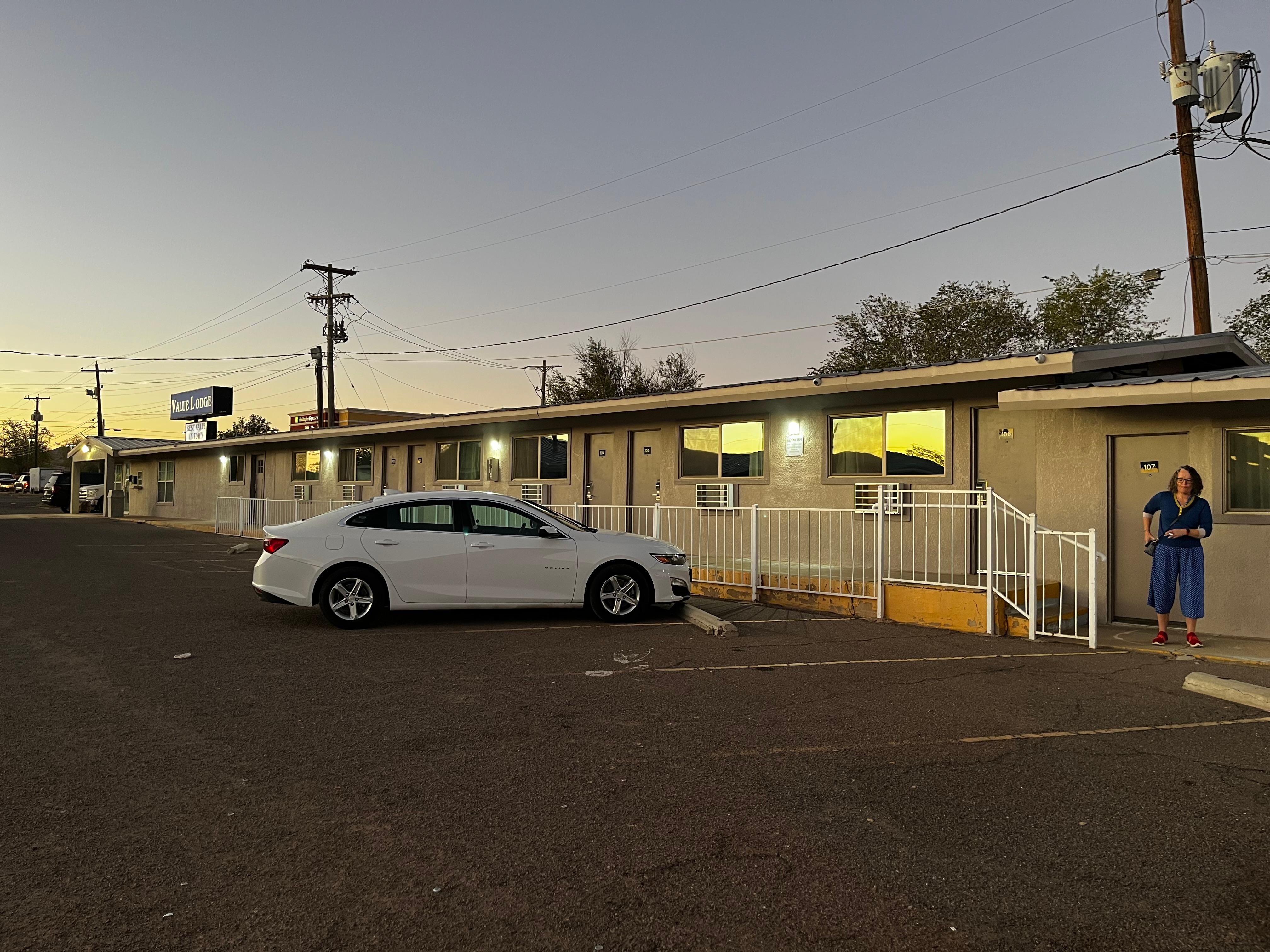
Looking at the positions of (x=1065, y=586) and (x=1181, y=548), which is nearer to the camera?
(x=1181, y=548)

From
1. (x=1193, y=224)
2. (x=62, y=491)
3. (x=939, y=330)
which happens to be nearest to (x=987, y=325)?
(x=939, y=330)

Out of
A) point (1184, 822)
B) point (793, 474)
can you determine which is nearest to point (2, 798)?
point (1184, 822)

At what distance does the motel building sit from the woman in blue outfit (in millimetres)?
593

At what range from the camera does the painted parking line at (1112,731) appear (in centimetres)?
539

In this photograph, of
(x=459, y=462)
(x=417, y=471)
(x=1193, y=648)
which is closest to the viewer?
(x=1193, y=648)

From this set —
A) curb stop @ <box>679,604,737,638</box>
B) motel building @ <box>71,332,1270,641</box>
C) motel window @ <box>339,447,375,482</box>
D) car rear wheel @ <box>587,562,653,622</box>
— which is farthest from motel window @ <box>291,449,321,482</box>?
curb stop @ <box>679,604,737,638</box>

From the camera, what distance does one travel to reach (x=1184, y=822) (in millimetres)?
4070

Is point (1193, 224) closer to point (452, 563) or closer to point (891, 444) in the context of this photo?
point (891, 444)

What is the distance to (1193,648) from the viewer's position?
8391mm

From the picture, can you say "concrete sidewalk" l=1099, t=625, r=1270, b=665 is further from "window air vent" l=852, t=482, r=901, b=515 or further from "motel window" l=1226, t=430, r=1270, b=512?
"window air vent" l=852, t=482, r=901, b=515

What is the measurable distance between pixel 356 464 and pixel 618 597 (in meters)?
16.5

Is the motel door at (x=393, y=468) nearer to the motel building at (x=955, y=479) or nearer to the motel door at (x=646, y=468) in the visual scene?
the motel building at (x=955, y=479)

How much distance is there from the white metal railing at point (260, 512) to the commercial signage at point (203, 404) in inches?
569

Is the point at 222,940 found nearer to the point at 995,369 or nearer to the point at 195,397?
the point at 995,369
